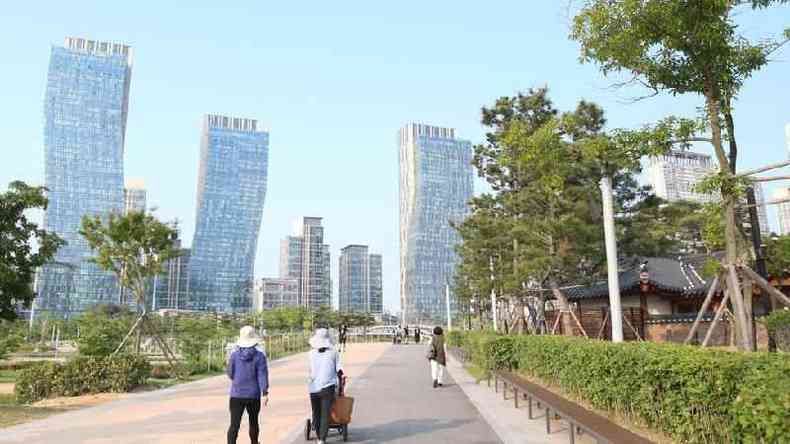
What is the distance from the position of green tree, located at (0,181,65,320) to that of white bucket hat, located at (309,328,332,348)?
7.69 meters

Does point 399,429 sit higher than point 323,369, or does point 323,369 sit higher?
point 323,369

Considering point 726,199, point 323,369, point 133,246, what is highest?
point 133,246

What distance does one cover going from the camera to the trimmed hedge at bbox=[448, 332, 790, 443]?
4.03 m

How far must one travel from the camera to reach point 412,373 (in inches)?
699

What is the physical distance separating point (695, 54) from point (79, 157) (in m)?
106

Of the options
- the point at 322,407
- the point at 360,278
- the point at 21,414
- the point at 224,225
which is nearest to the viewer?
the point at 322,407

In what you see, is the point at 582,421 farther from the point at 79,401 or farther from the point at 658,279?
the point at 658,279

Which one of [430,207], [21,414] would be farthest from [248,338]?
[430,207]

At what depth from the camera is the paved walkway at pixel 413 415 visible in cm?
749

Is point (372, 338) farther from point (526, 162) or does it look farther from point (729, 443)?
point (729, 443)

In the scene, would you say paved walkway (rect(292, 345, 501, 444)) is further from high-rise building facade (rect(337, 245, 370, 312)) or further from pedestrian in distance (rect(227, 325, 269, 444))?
high-rise building facade (rect(337, 245, 370, 312))

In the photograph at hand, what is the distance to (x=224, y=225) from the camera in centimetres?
11906

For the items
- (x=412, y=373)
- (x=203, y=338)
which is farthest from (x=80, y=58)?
(x=412, y=373)

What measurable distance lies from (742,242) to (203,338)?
62.1 feet
